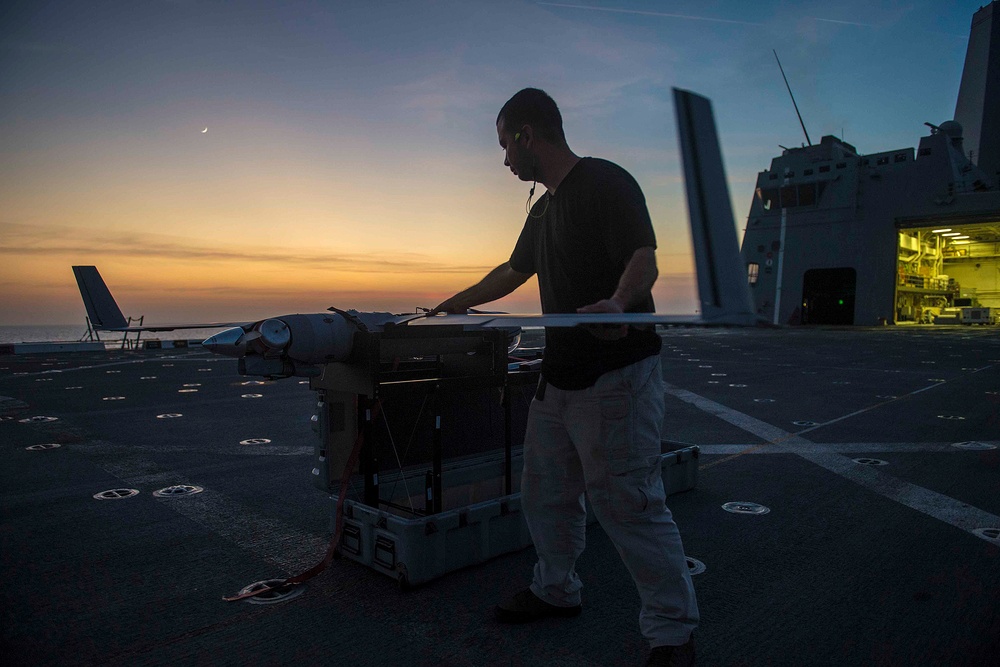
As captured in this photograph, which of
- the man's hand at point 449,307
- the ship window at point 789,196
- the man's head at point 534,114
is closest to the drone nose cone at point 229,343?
the man's hand at point 449,307

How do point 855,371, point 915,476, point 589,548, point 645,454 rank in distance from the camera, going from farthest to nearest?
1. point 855,371
2. point 915,476
3. point 589,548
4. point 645,454

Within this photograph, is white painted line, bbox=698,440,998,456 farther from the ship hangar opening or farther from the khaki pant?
the ship hangar opening

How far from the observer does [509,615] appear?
2490mm

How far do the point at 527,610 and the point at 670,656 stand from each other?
0.65 metres

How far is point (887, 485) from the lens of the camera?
4.53m

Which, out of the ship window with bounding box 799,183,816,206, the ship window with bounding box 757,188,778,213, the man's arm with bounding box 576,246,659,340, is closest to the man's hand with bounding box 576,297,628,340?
the man's arm with bounding box 576,246,659,340

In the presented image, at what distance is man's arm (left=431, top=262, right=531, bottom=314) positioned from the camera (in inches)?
117

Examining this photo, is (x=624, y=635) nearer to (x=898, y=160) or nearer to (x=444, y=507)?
(x=444, y=507)

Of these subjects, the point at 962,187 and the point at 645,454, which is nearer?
the point at 645,454

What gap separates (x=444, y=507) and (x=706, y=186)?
260cm

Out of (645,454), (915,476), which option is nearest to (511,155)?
(645,454)

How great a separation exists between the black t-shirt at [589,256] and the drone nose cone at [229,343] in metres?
1.41

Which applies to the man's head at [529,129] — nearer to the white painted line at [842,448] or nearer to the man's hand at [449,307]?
the man's hand at [449,307]

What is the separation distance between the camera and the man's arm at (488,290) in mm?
2984
